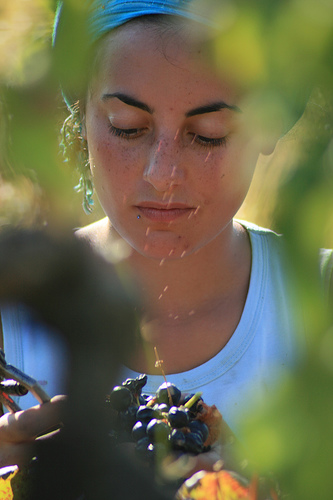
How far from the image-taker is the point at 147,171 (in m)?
0.93

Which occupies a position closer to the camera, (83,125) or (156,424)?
(156,424)

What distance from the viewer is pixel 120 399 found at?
2.01 feet

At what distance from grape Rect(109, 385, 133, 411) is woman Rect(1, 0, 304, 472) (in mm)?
25

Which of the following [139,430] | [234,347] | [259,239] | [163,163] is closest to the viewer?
[139,430]

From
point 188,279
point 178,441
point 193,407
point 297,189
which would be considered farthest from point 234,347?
point 297,189

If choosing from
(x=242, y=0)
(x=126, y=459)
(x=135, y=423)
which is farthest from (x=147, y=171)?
(x=242, y=0)

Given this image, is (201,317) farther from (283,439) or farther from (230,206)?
(283,439)

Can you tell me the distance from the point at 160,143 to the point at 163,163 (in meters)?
0.04

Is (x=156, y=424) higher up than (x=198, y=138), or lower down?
lower down

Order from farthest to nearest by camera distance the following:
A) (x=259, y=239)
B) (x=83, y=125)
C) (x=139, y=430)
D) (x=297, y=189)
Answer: (x=259, y=239)
(x=83, y=125)
(x=139, y=430)
(x=297, y=189)

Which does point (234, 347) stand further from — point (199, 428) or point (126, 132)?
point (199, 428)

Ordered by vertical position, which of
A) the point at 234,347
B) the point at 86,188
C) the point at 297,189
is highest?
the point at 86,188

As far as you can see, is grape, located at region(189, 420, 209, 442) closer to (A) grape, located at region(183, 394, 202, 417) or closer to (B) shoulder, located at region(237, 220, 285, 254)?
(A) grape, located at region(183, 394, 202, 417)

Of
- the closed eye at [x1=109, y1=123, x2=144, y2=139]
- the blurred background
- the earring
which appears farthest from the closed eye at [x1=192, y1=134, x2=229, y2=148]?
the blurred background
